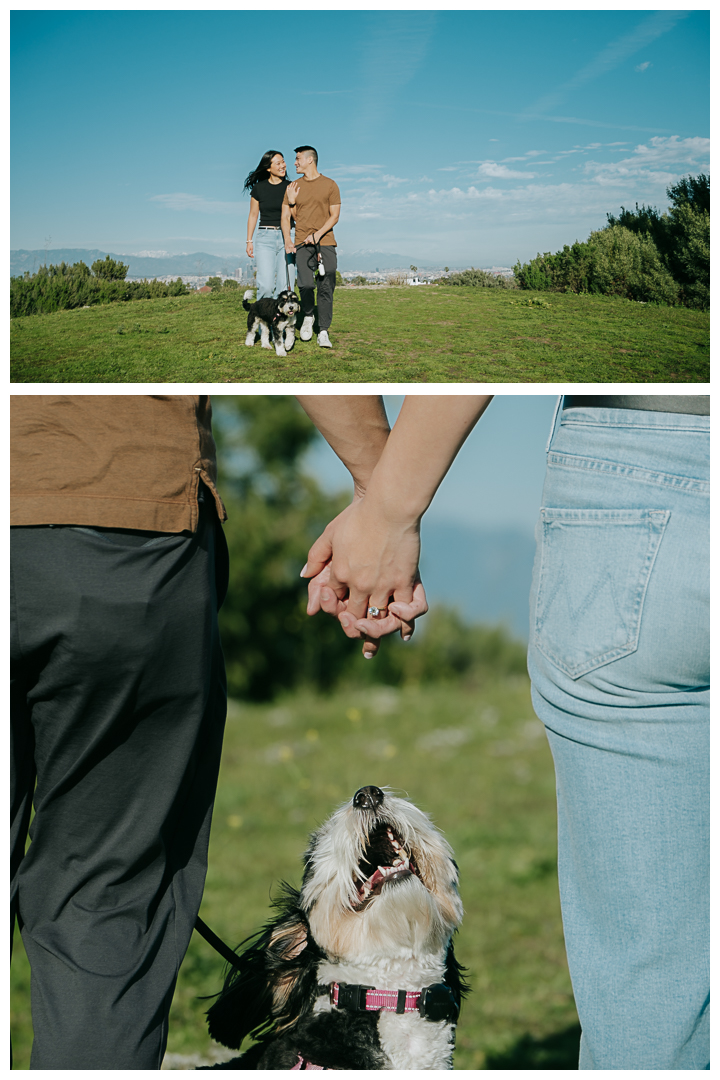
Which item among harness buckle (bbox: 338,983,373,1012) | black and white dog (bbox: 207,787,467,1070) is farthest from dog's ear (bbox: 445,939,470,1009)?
harness buckle (bbox: 338,983,373,1012)

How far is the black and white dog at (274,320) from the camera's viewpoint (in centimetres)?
775

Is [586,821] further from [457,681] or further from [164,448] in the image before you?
[457,681]

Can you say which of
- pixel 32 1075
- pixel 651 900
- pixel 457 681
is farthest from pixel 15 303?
pixel 651 900

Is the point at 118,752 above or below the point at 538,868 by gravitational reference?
above

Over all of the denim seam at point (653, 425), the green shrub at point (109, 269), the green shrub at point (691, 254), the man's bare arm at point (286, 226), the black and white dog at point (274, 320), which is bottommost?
the denim seam at point (653, 425)

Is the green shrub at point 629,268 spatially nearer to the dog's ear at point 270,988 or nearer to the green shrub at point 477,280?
the green shrub at point 477,280

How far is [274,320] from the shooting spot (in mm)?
8078

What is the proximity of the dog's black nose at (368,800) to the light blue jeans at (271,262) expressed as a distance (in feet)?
17.3

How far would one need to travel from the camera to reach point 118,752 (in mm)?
1667

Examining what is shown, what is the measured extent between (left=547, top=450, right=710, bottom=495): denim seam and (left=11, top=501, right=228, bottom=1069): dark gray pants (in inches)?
33.8

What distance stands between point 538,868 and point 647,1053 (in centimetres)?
314

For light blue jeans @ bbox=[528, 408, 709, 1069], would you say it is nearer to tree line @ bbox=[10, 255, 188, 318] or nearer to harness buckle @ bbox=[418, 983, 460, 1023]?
harness buckle @ bbox=[418, 983, 460, 1023]

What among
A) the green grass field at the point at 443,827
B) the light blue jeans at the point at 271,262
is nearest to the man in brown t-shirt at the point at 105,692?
the green grass field at the point at 443,827

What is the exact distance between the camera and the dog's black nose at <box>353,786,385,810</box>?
1.77 meters
